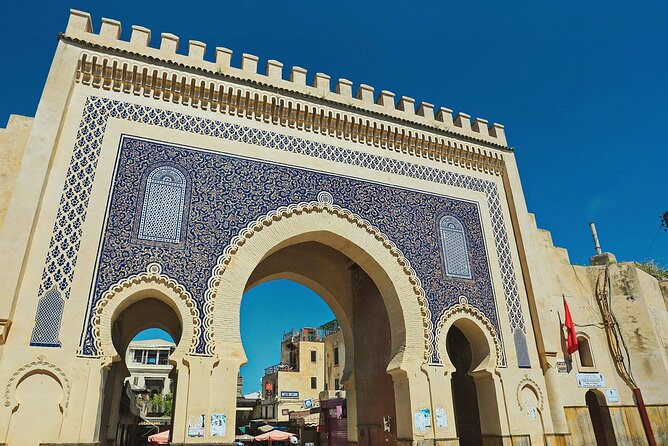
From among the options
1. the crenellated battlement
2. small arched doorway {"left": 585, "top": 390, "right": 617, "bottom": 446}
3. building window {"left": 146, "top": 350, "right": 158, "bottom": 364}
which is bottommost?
small arched doorway {"left": 585, "top": 390, "right": 617, "bottom": 446}

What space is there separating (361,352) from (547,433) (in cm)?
338

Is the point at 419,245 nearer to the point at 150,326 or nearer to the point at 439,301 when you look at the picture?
the point at 439,301

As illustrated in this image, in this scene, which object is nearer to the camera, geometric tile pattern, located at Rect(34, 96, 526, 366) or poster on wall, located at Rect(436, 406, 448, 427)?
geometric tile pattern, located at Rect(34, 96, 526, 366)

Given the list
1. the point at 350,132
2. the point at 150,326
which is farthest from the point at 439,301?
the point at 150,326

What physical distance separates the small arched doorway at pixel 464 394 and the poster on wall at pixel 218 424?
4.60 m

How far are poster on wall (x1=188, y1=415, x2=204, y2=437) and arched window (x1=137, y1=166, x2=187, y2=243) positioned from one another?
2215mm

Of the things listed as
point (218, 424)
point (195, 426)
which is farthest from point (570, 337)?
point (195, 426)

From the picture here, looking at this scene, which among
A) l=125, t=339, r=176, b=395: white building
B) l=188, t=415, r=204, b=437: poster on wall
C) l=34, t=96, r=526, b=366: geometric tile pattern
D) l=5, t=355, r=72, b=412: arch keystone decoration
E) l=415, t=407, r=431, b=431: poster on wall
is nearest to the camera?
l=5, t=355, r=72, b=412: arch keystone decoration

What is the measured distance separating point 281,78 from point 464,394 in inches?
257

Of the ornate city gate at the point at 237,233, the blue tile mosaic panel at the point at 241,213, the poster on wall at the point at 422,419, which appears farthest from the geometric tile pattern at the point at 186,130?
the poster on wall at the point at 422,419

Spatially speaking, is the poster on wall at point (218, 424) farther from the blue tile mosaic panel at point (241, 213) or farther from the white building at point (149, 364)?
the white building at point (149, 364)

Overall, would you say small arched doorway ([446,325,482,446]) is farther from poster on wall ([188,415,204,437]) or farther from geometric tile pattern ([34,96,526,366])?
poster on wall ([188,415,204,437])

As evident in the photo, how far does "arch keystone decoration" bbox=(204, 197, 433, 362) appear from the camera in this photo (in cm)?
643

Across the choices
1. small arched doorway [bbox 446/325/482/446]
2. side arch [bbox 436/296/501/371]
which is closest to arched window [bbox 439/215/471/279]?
side arch [bbox 436/296/501/371]
